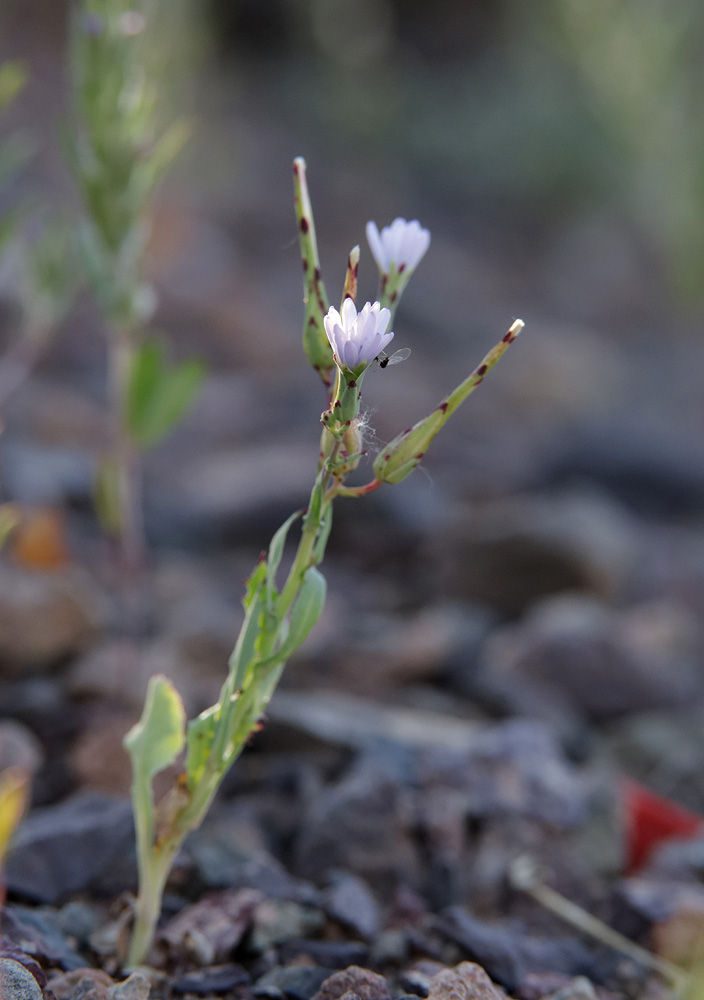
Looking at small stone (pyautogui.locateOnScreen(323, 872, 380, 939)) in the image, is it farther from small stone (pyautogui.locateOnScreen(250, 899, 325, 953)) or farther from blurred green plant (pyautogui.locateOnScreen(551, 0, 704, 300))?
blurred green plant (pyautogui.locateOnScreen(551, 0, 704, 300))

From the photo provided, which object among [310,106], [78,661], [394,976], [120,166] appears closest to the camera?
[394,976]

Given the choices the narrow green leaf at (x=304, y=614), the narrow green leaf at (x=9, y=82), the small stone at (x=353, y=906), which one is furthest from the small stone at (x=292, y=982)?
the narrow green leaf at (x=9, y=82)

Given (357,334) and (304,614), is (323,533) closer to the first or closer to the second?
(304,614)

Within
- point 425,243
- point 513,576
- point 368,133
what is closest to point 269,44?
point 368,133

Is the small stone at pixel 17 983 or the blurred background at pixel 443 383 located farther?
the blurred background at pixel 443 383

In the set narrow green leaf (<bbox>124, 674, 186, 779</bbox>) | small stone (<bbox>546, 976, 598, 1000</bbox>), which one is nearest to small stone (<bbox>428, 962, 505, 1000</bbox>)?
small stone (<bbox>546, 976, 598, 1000</bbox>)

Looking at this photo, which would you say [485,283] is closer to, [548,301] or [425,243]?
[548,301]

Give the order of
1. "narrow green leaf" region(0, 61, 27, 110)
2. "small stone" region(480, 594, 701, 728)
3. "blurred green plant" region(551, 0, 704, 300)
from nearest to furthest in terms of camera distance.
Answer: "narrow green leaf" region(0, 61, 27, 110), "small stone" region(480, 594, 701, 728), "blurred green plant" region(551, 0, 704, 300)

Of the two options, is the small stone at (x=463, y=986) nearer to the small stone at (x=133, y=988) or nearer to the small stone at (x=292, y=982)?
the small stone at (x=292, y=982)
